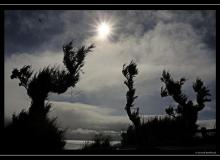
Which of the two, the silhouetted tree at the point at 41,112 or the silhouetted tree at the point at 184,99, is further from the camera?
the silhouetted tree at the point at 184,99

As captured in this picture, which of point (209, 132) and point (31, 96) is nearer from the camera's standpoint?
point (209, 132)

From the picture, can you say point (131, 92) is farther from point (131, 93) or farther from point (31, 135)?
point (31, 135)

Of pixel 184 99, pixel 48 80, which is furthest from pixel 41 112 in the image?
pixel 184 99

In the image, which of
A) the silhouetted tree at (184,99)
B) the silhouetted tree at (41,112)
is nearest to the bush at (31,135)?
the silhouetted tree at (41,112)

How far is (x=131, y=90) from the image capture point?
76.0 ft

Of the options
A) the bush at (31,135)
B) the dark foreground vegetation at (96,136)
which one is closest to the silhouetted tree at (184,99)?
the dark foreground vegetation at (96,136)

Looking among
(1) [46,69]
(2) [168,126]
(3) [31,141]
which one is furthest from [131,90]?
(3) [31,141]

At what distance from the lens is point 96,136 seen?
1458 cm

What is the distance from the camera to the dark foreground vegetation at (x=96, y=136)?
36.3ft

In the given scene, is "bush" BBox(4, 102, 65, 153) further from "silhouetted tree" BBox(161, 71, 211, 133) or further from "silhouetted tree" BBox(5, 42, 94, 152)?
"silhouetted tree" BBox(161, 71, 211, 133)

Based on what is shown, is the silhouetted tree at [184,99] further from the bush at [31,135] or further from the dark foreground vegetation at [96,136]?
the bush at [31,135]
